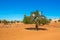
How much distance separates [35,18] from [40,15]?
1850 millimetres

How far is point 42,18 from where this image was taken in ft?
132

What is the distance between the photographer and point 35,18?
130ft

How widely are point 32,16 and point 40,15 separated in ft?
8.23

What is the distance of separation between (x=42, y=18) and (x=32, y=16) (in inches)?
127

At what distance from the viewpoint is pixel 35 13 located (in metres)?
40.8

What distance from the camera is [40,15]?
40.1 metres

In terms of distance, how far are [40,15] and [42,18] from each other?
3.78 feet

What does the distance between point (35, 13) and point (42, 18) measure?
2.72 metres

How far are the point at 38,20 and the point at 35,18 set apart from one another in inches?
44.8

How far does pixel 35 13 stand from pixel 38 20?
2762mm

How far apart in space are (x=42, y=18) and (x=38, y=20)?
5.65 ft

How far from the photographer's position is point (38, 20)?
39375 millimetres

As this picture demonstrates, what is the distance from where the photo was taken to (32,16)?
3984 cm
